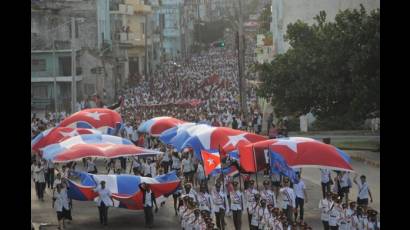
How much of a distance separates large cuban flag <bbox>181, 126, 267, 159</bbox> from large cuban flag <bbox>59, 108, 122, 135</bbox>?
7079 millimetres

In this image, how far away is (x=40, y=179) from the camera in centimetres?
2427

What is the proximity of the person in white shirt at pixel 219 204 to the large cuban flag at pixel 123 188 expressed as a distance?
202 cm

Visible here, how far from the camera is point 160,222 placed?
69.7 feet

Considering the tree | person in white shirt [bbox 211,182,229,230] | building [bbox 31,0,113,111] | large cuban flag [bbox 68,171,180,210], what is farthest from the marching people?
building [bbox 31,0,113,111]

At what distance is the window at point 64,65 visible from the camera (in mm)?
62031

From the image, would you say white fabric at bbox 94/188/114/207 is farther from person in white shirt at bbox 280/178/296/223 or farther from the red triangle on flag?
person in white shirt at bbox 280/178/296/223

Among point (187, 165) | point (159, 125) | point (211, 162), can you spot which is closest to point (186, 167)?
point (187, 165)

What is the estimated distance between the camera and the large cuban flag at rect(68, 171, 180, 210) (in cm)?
2056

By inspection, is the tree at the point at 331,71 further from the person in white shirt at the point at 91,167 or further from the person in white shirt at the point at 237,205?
the person in white shirt at the point at 237,205

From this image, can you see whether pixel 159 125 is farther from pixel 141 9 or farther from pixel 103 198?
pixel 141 9
